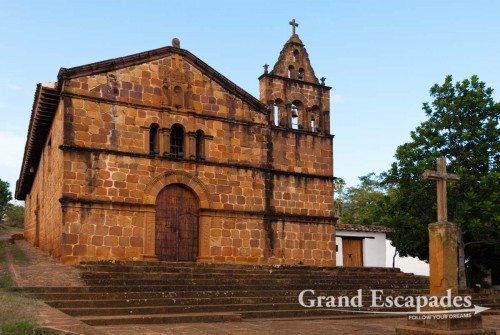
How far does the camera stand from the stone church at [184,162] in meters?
17.2

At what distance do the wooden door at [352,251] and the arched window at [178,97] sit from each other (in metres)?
13.7

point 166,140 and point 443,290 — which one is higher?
point 166,140

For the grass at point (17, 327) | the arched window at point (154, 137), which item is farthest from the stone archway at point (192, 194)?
the grass at point (17, 327)

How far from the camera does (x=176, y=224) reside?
18.5 m

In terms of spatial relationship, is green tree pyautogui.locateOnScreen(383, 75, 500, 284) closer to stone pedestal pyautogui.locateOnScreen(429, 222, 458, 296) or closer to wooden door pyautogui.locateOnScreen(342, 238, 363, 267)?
wooden door pyautogui.locateOnScreen(342, 238, 363, 267)

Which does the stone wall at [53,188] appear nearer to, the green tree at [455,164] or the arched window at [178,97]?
the arched window at [178,97]

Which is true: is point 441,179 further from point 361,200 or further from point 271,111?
point 361,200

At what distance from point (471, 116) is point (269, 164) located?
311 inches

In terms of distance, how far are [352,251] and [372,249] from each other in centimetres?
118

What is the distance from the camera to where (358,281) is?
17641mm

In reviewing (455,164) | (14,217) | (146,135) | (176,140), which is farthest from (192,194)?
(14,217)

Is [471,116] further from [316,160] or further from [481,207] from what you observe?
[316,160]

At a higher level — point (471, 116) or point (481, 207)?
point (471, 116)

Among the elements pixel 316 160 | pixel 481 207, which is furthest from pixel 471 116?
pixel 316 160
